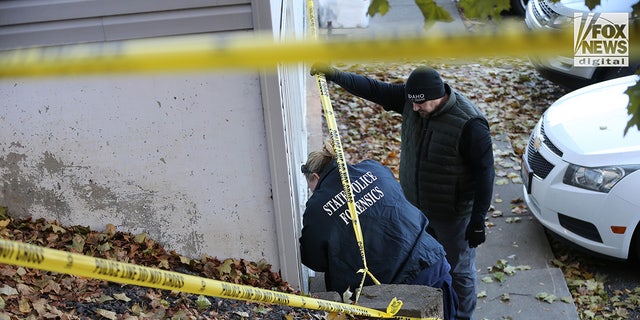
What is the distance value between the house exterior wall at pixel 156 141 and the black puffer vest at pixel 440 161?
1.09m

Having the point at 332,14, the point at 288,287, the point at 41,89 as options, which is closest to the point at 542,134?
the point at 288,287

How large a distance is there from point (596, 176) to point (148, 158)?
3691 mm

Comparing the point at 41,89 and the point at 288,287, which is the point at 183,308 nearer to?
the point at 288,287

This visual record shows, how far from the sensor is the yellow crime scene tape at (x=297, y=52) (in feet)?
6.35

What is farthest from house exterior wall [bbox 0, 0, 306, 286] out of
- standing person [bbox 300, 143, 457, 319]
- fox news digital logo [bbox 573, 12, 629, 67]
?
fox news digital logo [bbox 573, 12, 629, 67]

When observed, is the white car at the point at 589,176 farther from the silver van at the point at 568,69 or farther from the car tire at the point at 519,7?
the car tire at the point at 519,7

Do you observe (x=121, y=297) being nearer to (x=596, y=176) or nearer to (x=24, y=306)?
(x=24, y=306)

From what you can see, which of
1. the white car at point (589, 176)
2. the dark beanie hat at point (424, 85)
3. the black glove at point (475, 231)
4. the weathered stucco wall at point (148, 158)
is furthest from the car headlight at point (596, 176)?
the weathered stucco wall at point (148, 158)

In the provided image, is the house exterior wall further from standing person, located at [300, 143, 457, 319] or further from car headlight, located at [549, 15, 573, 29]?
car headlight, located at [549, 15, 573, 29]

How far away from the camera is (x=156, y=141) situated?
206 inches

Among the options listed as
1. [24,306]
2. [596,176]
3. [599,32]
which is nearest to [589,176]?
[596,176]

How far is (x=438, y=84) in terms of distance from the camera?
5.77 m

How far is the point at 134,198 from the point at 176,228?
1.07 feet

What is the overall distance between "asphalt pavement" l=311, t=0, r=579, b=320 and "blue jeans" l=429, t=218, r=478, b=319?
731 mm
